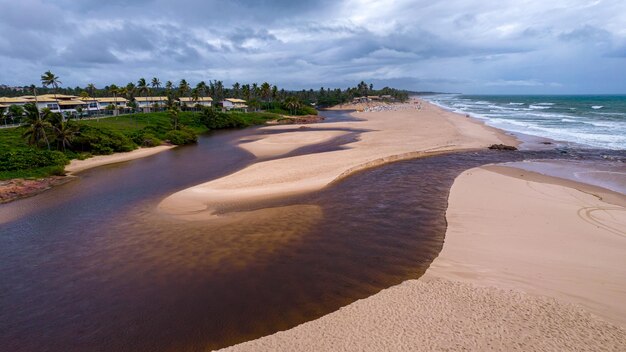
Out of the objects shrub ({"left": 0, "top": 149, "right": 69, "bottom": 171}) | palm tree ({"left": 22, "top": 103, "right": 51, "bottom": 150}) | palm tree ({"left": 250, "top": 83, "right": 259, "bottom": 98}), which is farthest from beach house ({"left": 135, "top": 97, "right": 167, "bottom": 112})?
shrub ({"left": 0, "top": 149, "right": 69, "bottom": 171})

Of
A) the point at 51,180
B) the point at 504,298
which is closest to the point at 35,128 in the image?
the point at 51,180

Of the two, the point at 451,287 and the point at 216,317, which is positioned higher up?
the point at 451,287

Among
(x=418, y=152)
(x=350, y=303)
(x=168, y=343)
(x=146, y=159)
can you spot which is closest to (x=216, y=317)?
(x=168, y=343)

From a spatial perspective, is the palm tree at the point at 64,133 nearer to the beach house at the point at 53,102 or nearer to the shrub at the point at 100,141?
the shrub at the point at 100,141

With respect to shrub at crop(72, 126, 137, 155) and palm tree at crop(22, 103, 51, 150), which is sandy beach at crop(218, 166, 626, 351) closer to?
palm tree at crop(22, 103, 51, 150)

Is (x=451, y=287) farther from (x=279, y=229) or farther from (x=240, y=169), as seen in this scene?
(x=240, y=169)
